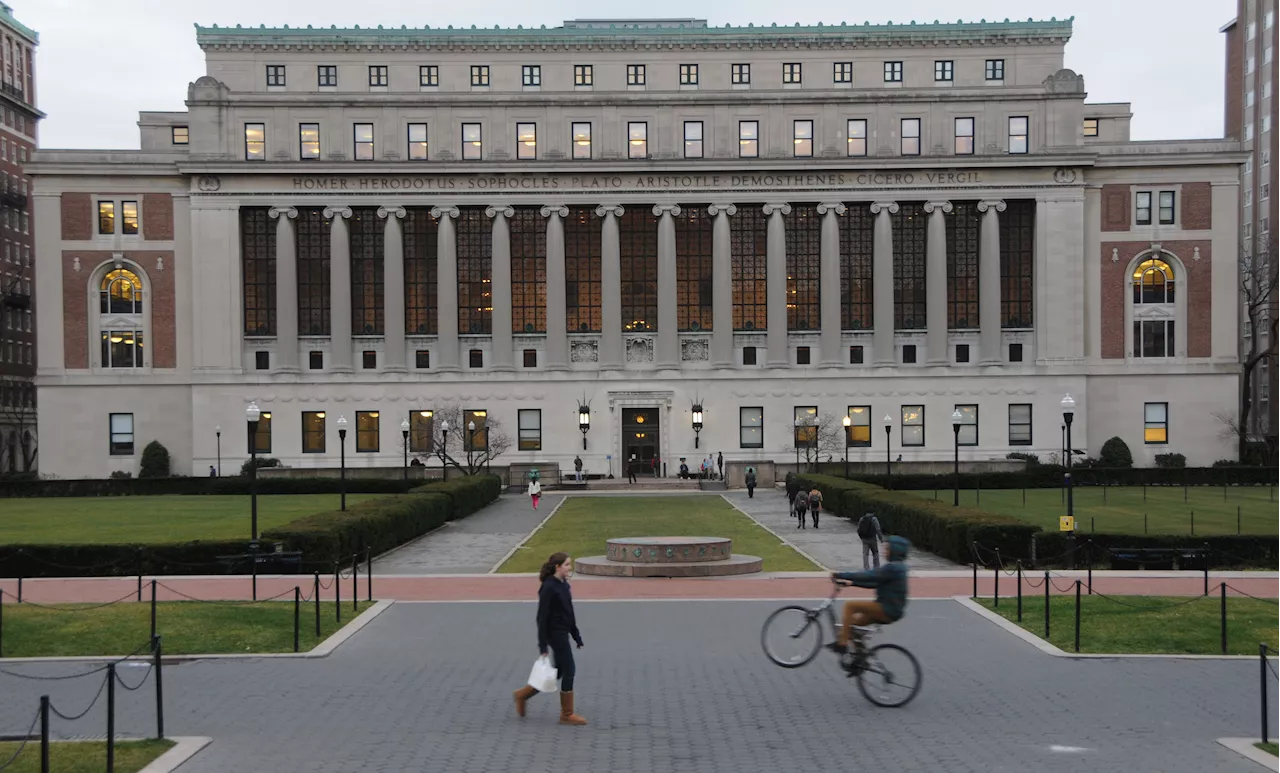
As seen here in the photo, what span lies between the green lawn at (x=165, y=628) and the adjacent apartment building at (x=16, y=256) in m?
88.4

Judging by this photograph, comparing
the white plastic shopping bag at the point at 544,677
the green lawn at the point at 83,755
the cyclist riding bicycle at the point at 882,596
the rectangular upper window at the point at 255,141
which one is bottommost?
the green lawn at the point at 83,755

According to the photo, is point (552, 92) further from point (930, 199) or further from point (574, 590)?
point (574, 590)

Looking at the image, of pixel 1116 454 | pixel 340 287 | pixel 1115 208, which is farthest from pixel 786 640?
pixel 1115 208

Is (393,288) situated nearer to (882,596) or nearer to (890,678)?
(882,596)

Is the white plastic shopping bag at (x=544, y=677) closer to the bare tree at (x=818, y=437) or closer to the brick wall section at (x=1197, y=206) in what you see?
the bare tree at (x=818, y=437)

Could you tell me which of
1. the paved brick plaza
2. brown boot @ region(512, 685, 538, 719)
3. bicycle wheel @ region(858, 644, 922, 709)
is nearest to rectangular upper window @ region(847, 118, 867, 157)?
the paved brick plaza

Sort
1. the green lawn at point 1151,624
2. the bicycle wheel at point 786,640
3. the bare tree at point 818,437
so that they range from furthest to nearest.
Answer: the bare tree at point 818,437 → the green lawn at point 1151,624 → the bicycle wheel at point 786,640

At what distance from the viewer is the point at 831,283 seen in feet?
265

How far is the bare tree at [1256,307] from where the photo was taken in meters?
82.3

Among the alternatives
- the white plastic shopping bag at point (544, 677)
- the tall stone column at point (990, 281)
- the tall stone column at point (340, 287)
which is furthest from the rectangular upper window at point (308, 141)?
the white plastic shopping bag at point (544, 677)

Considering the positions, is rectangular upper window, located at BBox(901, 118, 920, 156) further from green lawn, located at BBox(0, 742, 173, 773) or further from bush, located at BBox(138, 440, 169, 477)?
green lawn, located at BBox(0, 742, 173, 773)

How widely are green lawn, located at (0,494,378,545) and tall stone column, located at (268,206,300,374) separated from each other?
50.3 feet

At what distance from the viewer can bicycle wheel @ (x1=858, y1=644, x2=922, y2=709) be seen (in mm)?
15812

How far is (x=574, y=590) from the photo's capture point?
91.8ft
